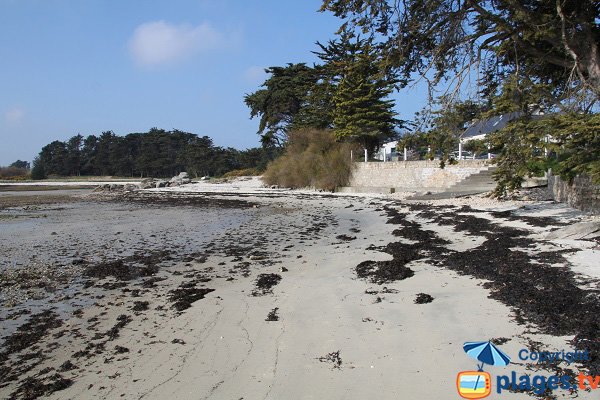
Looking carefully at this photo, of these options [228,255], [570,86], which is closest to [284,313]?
[228,255]

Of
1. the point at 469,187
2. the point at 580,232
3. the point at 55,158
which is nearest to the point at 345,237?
the point at 580,232

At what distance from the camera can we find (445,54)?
863 centimetres

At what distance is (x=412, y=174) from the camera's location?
72.4 ft

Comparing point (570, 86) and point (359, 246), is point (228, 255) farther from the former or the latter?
point (570, 86)

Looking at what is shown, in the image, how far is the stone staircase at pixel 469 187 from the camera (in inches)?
695

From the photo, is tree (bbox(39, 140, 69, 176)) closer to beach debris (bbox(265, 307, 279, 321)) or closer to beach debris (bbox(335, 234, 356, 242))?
beach debris (bbox(335, 234, 356, 242))

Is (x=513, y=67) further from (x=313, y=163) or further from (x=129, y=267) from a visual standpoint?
(x=313, y=163)

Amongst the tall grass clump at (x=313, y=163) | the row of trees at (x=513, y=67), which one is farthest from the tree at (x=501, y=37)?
the tall grass clump at (x=313, y=163)

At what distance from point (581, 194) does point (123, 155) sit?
243 ft

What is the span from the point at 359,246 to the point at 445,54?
415cm

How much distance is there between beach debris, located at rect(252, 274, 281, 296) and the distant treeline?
182 ft

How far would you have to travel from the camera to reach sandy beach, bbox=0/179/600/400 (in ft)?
10.4

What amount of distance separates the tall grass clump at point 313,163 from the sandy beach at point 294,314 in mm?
16607
